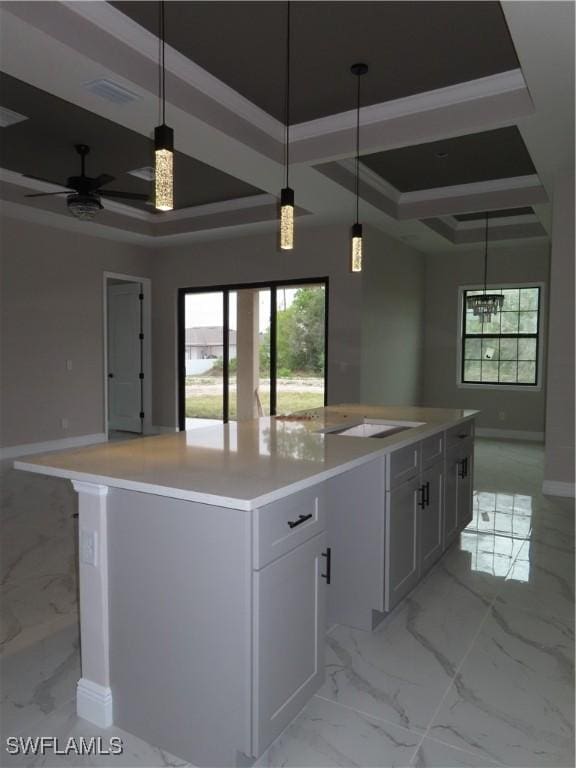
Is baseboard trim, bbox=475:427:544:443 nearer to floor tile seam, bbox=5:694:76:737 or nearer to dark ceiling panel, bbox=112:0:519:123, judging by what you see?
dark ceiling panel, bbox=112:0:519:123

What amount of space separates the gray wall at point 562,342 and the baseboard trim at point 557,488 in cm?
3

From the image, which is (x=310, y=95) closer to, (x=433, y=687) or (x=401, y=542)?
(x=401, y=542)

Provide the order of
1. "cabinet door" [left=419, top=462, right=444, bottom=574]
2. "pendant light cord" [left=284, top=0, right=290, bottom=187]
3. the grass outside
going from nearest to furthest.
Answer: "cabinet door" [left=419, top=462, right=444, bottom=574] → "pendant light cord" [left=284, top=0, right=290, bottom=187] → the grass outside

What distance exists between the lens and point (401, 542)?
2637mm

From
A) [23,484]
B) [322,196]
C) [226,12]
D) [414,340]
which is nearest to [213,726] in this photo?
[226,12]

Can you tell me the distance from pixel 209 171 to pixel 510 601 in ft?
15.3

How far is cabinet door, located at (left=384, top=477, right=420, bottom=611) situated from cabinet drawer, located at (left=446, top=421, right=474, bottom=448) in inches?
23.9

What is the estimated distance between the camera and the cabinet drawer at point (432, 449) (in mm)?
2926

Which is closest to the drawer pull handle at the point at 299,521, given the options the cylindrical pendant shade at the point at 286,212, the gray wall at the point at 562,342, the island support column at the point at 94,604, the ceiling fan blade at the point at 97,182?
the island support column at the point at 94,604

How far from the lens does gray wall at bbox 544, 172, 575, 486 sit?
15.8 feet

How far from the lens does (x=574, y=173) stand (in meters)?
4.74

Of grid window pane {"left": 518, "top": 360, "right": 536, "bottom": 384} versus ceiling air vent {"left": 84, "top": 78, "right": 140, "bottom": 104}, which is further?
grid window pane {"left": 518, "top": 360, "right": 536, "bottom": 384}

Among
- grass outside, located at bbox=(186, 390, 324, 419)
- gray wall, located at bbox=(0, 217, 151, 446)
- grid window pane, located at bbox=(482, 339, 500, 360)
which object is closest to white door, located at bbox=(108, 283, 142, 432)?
gray wall, located at bbox=(0, 217, 151, 446)

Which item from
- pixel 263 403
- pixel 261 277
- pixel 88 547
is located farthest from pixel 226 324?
pixel 88 547
